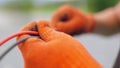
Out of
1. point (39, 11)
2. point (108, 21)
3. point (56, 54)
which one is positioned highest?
point (56, 54)

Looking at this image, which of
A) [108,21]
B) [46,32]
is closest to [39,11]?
[108,21]

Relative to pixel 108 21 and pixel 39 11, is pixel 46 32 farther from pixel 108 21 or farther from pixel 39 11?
pixel 39 11

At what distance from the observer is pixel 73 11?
0.90 m

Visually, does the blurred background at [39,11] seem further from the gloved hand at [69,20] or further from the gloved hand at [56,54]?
the gloved hand at [56,54]

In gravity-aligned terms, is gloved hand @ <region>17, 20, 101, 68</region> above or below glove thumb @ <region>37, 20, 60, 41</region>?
below

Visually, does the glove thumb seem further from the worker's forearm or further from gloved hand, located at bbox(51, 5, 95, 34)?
the worker's forearm

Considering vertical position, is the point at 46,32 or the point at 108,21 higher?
the point at 46,32

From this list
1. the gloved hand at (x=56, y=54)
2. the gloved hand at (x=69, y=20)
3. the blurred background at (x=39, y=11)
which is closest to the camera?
the gloved hand at (x=56, y=54)

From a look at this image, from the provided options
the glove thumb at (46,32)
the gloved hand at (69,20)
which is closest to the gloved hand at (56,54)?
the glove thumb at (46,32)

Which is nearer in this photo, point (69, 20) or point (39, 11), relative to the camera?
point (69, 20)

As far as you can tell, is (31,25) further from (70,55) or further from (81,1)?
(81,1)

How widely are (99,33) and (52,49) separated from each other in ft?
1.98

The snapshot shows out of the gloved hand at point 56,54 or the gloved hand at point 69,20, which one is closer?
the gloved hand at point 56,54

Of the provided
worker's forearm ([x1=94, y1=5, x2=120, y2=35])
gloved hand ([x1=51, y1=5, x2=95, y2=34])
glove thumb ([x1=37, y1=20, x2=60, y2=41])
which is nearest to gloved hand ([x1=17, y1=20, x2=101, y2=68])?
glove thumb ([x1=37, y1=20, x2=60, y2=41])
